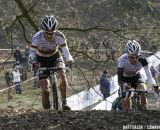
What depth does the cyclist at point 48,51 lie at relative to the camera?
9.37 metres

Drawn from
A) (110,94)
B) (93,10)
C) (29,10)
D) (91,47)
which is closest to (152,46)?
(91,47)

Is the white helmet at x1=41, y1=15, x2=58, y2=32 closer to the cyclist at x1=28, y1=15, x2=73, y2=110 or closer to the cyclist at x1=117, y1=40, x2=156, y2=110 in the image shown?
the cyclist at x1=28, y1=15, x2=73, y2=110

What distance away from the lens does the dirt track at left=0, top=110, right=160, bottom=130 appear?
7.25 metres

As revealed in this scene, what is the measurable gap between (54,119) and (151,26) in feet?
24.0

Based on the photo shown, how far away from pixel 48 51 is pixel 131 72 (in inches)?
72.5

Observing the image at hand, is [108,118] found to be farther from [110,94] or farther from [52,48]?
[110,94]

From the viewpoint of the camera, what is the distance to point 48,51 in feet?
32.5

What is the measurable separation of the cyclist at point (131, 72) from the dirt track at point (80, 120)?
47.1 inches

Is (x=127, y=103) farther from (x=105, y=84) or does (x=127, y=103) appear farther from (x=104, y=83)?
(x=105, y=84)

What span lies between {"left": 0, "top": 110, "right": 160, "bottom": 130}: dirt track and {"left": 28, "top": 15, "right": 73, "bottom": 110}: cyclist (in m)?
0.97

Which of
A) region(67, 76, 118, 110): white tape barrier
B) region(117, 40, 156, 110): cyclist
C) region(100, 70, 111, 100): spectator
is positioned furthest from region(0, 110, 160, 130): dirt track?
region(67, 76, 118, 110): white tape barrier

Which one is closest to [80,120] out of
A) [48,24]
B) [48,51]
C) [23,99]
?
[48,24]

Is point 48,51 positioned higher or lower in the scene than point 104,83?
higher

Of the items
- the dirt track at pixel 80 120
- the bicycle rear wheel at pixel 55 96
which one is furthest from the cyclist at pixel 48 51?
the dirt track at pixel 80 120
